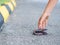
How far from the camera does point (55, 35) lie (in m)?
5.44

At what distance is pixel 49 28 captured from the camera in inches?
247

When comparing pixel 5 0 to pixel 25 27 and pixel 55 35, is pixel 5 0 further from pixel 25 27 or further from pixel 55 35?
pixel 55 35

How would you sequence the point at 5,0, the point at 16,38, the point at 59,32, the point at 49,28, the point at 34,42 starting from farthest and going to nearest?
the point at 5,0 < the point at 49,28 < the point at 59,32 < the point at 16,38 < the point at 34,42

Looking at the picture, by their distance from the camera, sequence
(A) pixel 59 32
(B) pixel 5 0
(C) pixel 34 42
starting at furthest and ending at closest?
(B) pixel 5 0 → (A) pixel 59 32 → (C) pixel 34 42

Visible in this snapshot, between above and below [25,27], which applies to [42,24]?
above

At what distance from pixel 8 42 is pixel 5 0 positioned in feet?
21.0

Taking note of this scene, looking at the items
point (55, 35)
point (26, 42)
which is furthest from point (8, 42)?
point (55, 35)

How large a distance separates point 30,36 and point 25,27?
3.54ft

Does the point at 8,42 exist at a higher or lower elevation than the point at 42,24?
lower

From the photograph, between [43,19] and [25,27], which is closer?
[43,19]

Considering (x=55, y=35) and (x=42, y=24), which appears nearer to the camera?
(x=42, y=24)

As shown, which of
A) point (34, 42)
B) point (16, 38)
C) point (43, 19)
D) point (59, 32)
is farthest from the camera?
point (59, 32)

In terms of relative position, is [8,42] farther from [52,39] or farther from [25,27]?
[25,27]

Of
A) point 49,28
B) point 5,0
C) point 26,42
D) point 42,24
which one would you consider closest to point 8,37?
point 26,42
